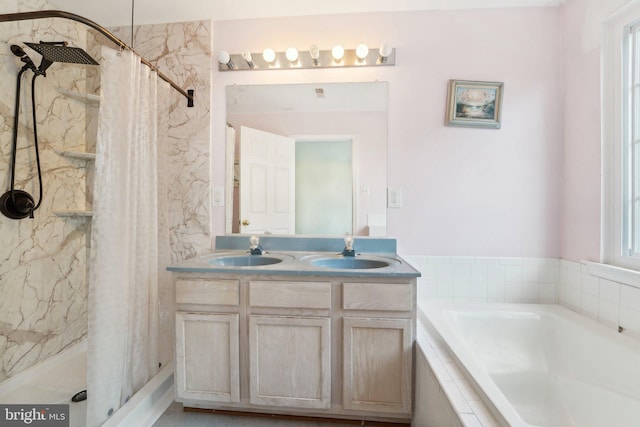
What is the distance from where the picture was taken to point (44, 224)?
68.2 inches

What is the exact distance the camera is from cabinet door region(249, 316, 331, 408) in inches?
52.5

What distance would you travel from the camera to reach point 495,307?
158 cm

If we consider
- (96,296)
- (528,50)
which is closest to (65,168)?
(96,296)

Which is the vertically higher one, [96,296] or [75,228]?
[75,228]

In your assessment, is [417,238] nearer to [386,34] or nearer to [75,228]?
[386,34]

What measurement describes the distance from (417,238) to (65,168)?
7.91 ft

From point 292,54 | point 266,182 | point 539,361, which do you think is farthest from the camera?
point 266,182

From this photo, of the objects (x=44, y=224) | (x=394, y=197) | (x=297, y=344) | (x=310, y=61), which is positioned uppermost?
(x=310, y=61)

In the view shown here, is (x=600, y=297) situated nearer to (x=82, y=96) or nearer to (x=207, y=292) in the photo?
(x=207, y=292)

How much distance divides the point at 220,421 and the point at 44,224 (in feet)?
5.28

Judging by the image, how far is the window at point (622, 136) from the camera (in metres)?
1.34

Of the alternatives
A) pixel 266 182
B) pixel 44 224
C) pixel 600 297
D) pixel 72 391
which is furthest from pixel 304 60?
pixel 72 391

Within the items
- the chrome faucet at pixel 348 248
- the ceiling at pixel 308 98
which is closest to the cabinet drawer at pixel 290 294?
the chrome faucet at pixel 348 248

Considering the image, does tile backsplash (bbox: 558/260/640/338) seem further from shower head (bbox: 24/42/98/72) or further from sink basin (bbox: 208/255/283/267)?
shower head (bbox: 24/42/98/72)
